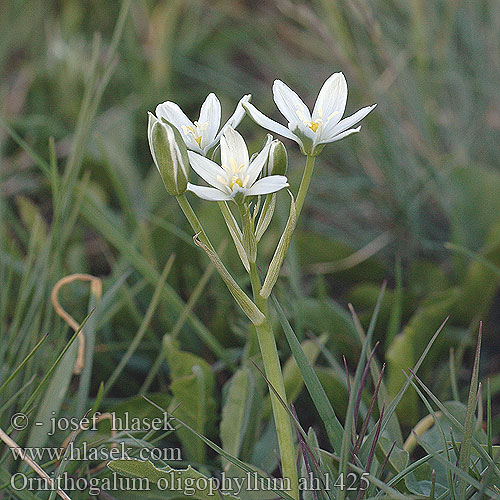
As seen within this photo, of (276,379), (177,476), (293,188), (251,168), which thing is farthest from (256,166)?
(293,188)

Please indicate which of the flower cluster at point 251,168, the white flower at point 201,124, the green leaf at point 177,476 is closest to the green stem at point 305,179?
the flower cluster at point 251,168

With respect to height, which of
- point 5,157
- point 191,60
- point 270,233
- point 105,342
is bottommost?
point 105,342

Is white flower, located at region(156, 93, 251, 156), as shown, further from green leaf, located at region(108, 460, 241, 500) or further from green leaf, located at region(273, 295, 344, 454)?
green leaf, located at region(108, 460, 241, 500)

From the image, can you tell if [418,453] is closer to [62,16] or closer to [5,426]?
[5,426]

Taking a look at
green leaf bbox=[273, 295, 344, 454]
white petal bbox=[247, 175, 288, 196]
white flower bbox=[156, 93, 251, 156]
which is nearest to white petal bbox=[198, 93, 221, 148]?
white flower bbox=[156, 93, 251, 156]

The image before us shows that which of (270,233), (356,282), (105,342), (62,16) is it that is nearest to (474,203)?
(356,282)

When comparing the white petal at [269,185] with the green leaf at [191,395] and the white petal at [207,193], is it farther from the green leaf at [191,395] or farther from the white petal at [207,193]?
the green leaf at [191,395]
